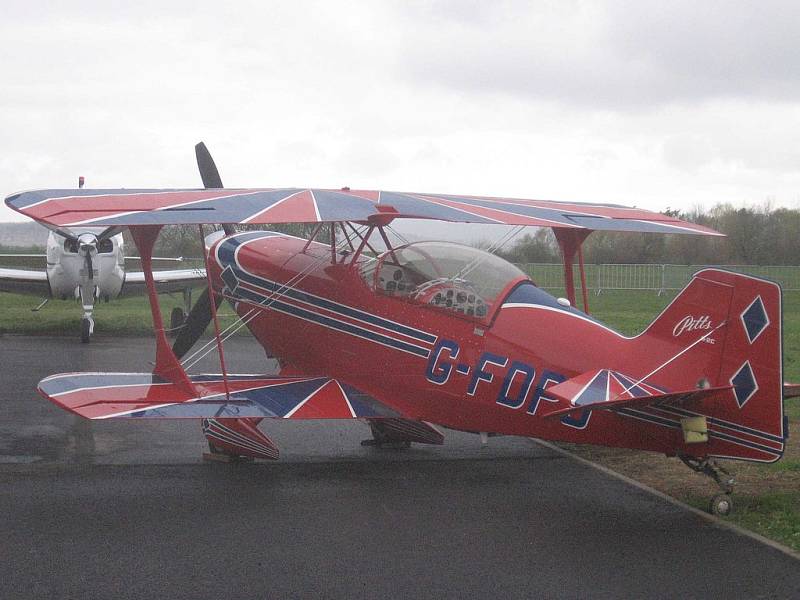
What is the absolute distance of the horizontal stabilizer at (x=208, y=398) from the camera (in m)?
6.32

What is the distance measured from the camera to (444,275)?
22.2 ft

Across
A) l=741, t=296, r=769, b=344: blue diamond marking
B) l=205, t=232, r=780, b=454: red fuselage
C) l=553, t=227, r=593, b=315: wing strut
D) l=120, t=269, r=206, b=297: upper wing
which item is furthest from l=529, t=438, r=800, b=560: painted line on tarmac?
l=120, t=269, r=206, b=297: upper wing

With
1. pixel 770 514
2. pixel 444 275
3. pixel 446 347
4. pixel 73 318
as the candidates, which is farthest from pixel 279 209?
pixel 73 318

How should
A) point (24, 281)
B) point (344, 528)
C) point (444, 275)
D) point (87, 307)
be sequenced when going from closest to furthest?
point (344, 528) → point (444, 275) → point (87, 307) → point (24, 281)

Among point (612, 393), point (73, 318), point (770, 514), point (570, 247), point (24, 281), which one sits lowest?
point (73, 318)

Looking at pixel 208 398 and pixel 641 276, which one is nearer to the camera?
pixel 208 398

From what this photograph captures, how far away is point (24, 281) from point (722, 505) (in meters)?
15.7

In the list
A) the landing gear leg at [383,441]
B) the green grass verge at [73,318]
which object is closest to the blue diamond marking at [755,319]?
the landing gear leg at [383,441]

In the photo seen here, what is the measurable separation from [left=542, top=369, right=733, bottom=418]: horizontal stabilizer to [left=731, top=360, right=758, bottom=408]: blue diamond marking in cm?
6

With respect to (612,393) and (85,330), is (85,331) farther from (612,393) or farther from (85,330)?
(612,393)

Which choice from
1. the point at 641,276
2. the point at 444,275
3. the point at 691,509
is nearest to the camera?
the point at 691,509

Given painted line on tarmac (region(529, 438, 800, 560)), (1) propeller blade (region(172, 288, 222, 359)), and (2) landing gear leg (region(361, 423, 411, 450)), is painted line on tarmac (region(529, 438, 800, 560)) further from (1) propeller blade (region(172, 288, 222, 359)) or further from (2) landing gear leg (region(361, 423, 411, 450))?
(1) propeller blade (region(172, 288, 222, 359))

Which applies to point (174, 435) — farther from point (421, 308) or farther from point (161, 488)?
point (421, 308)

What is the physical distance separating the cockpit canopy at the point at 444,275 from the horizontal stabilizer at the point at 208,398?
0.94m
